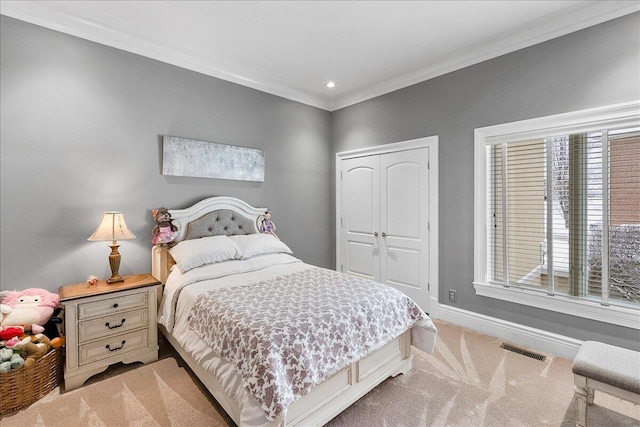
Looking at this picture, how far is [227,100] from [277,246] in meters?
1.76

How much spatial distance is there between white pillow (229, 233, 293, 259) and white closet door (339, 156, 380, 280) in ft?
4.27

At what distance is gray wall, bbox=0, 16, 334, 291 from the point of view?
7.55ft

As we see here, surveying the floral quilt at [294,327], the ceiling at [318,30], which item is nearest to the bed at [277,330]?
the floral quilt at [294,327]

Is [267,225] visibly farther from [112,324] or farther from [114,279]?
[112,324]

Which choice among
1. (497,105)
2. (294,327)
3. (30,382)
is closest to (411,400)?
(294,327)

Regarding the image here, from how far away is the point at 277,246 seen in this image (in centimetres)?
324

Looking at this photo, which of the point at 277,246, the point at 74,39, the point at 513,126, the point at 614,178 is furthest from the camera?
the point at 277,246

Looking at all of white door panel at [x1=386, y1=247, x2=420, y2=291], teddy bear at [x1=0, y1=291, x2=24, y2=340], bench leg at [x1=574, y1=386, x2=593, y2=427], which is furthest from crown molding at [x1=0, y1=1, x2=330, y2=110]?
bench leg at [x1=574, y1=386, x2=593, y2=427]

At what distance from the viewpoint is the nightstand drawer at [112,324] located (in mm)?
2199

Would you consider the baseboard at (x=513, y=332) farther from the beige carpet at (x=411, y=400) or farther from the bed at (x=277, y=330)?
the bed at (x=277, y=330)

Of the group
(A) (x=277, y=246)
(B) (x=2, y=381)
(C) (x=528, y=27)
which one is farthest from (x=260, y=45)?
(B) (x=2, y=381)

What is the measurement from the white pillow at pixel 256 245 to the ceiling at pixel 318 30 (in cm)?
182

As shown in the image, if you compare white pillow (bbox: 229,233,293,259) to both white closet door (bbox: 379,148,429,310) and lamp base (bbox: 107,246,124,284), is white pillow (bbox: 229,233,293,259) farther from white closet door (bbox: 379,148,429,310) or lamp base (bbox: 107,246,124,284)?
white closet door (bbox: 379,148,429,310)

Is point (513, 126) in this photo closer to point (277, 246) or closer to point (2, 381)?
point (277, 246)
